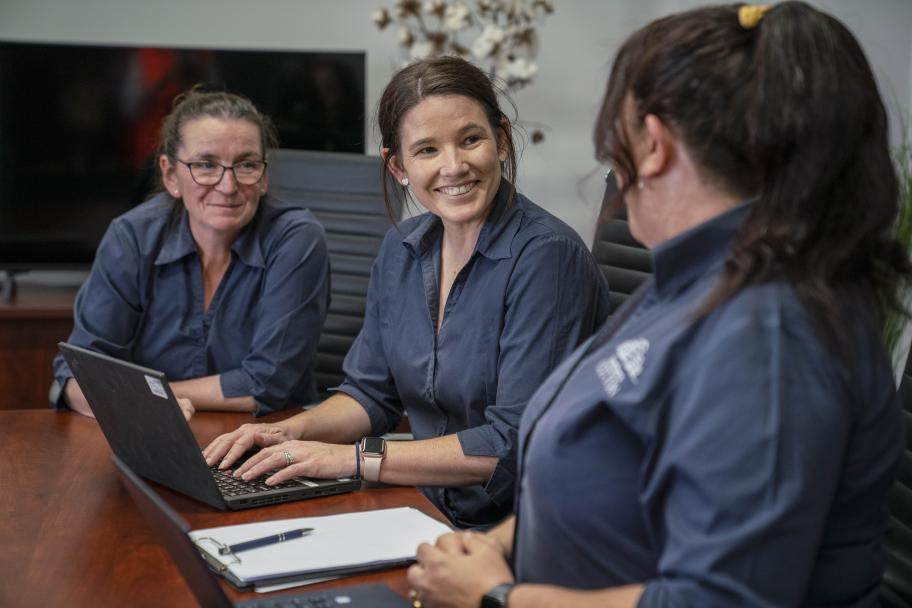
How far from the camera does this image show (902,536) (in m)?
1.47

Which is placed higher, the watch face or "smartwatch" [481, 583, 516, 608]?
"smartwatch" [481, 583, 516, 608]

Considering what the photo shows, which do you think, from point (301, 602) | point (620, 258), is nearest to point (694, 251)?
point (301, 602)

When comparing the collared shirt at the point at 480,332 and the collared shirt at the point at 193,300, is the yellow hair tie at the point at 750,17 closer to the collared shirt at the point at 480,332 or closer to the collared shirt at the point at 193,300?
the collared shirt at the point at 480,332

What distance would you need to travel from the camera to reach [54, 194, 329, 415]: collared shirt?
7.56 feet

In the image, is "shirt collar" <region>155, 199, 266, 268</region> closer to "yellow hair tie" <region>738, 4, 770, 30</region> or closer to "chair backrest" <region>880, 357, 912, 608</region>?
"chair backrest" <region>880, 357, 912, 608</region>

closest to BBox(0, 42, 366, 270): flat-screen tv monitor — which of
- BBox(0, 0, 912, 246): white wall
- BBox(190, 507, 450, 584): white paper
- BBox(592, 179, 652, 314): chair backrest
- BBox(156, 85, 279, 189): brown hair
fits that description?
BBox(0, 0, 912, 246): white wall

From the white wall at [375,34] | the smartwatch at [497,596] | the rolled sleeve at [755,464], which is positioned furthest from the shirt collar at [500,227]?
the white wall at [375,34]

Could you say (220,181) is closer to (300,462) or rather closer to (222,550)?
(300,462)

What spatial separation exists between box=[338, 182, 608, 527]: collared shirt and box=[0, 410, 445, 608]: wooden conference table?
0.21m

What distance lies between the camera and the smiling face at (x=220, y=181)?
2297 millimetres

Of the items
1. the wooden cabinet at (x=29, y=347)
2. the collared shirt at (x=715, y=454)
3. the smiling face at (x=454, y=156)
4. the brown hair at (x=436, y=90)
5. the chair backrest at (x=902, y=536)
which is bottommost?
the wooden cabinet at (x=29, y=347)

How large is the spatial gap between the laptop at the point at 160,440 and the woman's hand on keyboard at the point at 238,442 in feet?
0.08

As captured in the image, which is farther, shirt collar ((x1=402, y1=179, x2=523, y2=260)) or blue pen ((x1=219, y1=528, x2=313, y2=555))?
shirt collar ((x1=402, y1=179, x2=523, y2=260))

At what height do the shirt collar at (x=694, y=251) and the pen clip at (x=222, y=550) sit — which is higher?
the shirt collar at (x=694, y=251)
